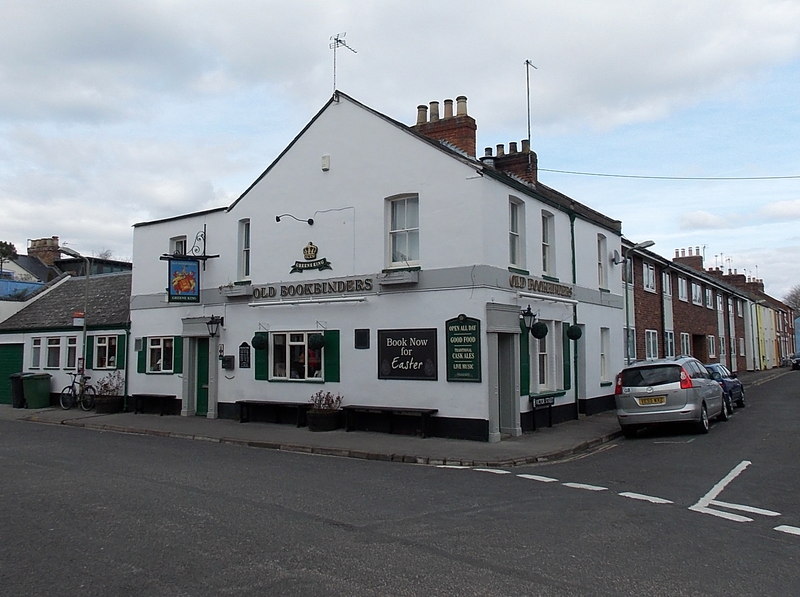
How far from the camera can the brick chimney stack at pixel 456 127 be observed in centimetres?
1889

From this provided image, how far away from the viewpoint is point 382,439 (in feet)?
48.9

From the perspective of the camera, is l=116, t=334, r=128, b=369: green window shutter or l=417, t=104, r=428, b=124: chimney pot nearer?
l=417, t=104, r=428, b=124: chimney pot

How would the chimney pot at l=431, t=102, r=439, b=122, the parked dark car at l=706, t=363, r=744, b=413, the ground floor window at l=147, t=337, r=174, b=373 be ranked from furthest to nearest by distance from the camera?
1. the ground floor window at l=147, t=337, r=174, b=373
2. the parked dark car at l=706, t=363, r=744, b=413
3. the chimney pot at l=431, t=102, r=439, b=122

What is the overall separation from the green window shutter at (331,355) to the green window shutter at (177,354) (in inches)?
224

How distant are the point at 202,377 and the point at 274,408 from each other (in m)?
3.30

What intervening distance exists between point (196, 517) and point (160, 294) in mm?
14716

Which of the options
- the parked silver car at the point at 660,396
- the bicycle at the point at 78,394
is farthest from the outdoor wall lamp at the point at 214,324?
the parked silver car at the point at 660,396

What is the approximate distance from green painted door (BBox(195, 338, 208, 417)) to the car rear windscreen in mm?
11548

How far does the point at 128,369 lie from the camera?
21969 millimetres

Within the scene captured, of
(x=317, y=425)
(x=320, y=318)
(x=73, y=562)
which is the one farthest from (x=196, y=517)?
(x=320, y=318)

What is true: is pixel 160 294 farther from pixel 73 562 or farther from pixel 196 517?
pixel 73 562

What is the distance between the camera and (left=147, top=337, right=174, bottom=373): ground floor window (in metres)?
21.0

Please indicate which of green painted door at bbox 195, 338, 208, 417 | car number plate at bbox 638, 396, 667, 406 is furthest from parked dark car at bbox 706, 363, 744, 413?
green painted door at bbox 195, 338, 208, 417

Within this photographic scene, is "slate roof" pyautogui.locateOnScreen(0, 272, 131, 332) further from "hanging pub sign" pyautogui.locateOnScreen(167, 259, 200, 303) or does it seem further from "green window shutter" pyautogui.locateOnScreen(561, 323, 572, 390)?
"green window shutter" pyautogui.locateOnScreen(561, 323, 572, 390)
